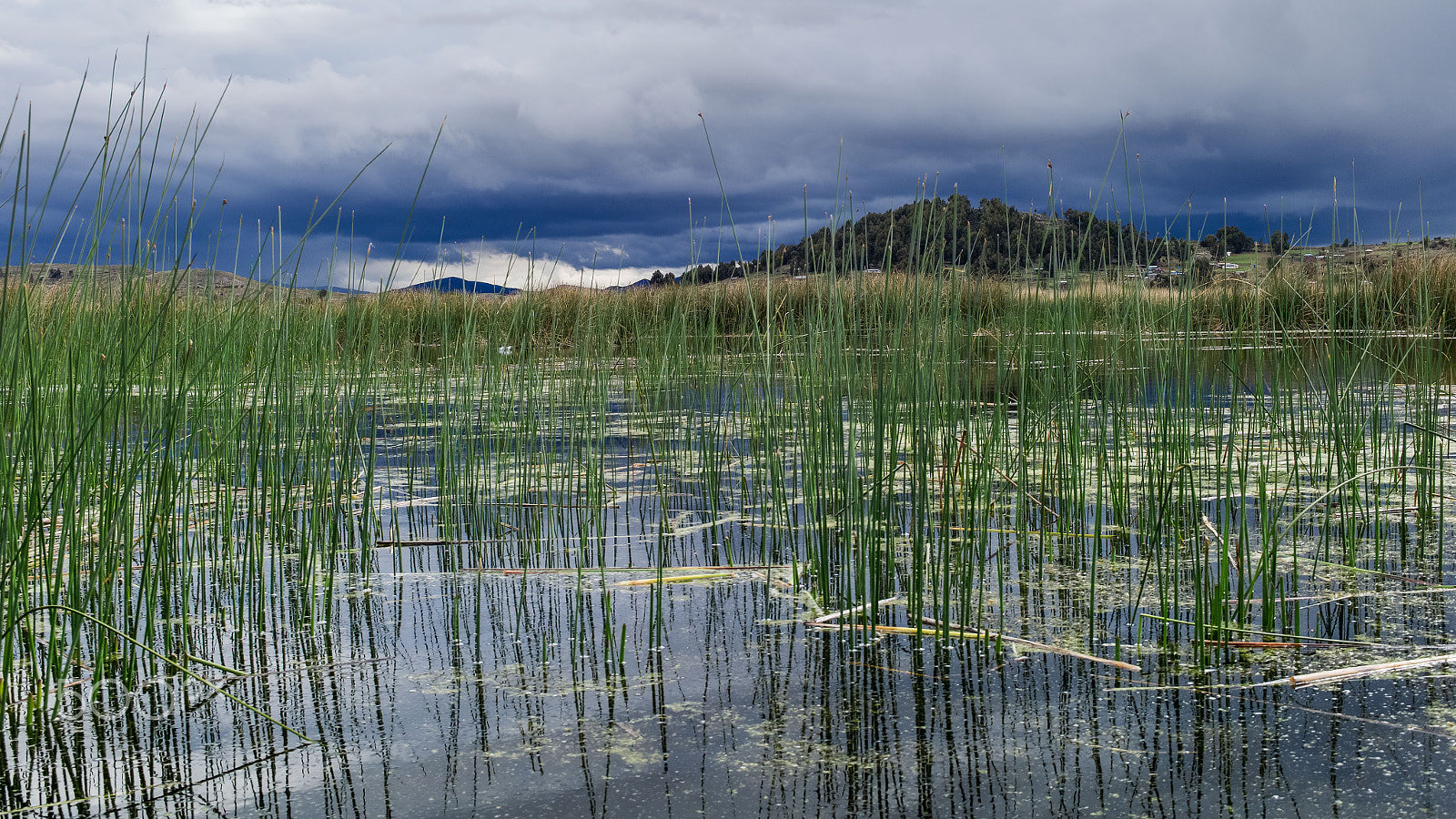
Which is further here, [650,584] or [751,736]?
[650,584]

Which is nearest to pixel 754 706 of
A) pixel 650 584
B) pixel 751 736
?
pixel 751 736

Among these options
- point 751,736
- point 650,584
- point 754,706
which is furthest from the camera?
point 650,584

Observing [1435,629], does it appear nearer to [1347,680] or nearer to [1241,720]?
[1347,680]

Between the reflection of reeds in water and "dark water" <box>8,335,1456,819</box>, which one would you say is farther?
the reflection of reeds in water

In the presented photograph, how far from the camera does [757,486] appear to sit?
3.29 meters

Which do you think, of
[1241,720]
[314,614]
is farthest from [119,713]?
[1241,720]

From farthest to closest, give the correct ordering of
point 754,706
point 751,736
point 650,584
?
point 650,584
point 754,706
point 751,736

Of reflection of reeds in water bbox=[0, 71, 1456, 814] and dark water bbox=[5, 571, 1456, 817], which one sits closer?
dark water bbox=[5, 571, 1456, 817]

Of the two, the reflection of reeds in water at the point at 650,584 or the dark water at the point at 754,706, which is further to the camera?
the reflection of reeds in water at the point at 650,584

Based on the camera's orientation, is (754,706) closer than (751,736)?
No

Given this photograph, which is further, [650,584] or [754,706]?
[650,584]

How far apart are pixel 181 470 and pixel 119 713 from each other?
51cm

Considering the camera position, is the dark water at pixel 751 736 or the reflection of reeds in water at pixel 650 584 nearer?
the dark water at pixel 751 736

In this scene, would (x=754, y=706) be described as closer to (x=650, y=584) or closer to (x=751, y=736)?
(x=751, y=736)
